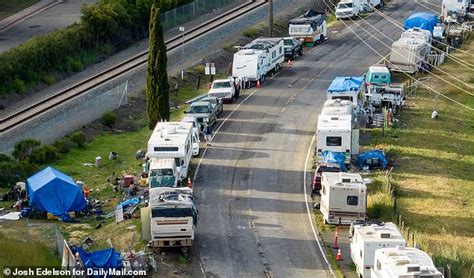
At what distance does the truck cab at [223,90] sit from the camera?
202ft

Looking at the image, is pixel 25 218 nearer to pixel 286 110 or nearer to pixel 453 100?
pixel 286 110

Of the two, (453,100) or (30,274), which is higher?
(30,274)

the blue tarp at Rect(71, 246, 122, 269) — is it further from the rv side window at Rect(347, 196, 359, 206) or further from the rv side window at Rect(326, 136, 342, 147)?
the rv side window at Rect(326, 136, 342, 147)

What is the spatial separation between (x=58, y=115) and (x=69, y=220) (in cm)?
1568

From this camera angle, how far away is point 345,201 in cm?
4141

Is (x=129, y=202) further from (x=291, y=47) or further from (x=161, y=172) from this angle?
(x=291, y=47)

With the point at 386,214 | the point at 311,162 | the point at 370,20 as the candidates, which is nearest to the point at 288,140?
the point at 311,162

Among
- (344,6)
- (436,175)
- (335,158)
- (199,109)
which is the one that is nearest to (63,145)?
(199,109)

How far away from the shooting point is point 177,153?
46219mm

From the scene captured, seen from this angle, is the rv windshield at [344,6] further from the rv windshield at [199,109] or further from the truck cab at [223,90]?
the rv windshield at [199,109]

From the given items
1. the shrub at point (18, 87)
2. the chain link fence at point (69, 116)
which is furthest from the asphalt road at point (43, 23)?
the chain link fence at point (69, 116)

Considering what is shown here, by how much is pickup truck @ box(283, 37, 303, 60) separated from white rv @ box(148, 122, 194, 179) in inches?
1032

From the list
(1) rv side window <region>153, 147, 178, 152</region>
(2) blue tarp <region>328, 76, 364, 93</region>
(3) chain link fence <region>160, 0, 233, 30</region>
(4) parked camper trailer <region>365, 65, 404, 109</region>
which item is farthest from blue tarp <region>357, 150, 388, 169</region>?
(3) chain link fence <region>160, 0, 233, 30</region>

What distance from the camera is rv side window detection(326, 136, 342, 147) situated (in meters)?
49.4
